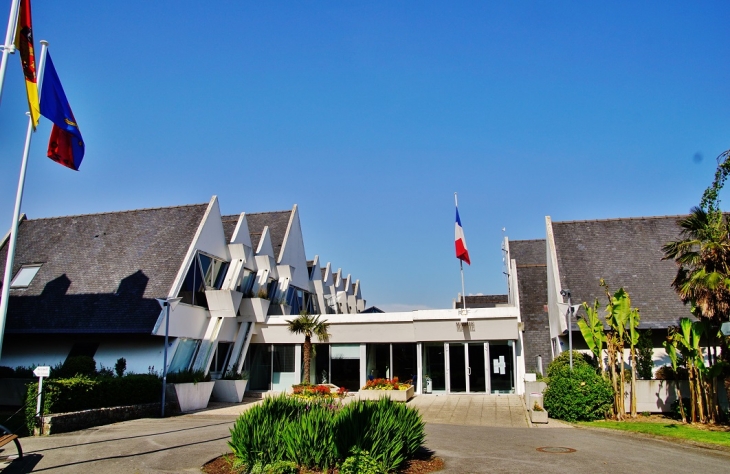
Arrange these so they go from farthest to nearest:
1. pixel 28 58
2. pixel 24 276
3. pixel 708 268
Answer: pixel 24 276 < pixel 708 268 < pixel 28 58

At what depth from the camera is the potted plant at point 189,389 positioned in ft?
67.3

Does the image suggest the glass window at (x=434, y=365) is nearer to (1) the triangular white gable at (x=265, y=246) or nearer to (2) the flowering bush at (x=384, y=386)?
(2) the flowering bush at (x=384, y=386)

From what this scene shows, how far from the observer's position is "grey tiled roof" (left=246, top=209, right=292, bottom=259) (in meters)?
34.1

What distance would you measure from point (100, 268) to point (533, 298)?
76.2 feet

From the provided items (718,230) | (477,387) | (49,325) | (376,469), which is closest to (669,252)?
(718,230)

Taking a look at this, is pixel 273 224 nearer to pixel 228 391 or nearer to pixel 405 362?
pixel 405 362

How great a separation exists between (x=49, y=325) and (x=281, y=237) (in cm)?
1447

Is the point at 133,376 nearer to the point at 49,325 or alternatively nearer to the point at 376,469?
the point at 49,325

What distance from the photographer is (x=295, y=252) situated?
35906mm

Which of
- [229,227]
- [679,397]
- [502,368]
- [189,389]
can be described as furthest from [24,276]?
[679,397]

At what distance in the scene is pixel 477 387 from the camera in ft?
89.9

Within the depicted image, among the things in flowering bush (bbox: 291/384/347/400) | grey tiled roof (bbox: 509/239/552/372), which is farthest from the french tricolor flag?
flowering bush (bbox: 291/384/347/400)

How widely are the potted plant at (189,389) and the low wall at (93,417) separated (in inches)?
39.2

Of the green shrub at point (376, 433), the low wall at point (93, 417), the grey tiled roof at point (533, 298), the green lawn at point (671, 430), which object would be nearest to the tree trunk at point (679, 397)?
the green lawn at point (671, 430)
